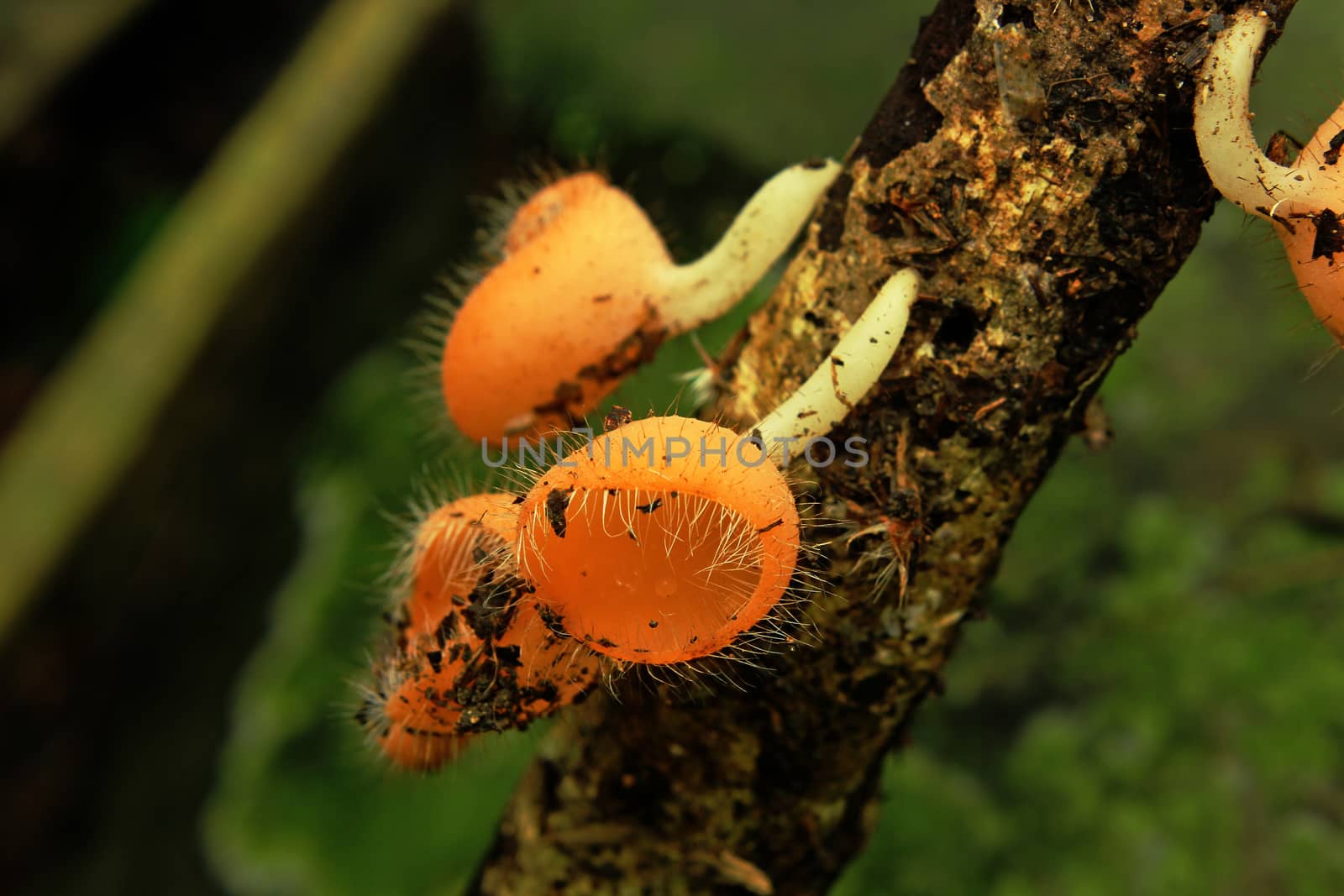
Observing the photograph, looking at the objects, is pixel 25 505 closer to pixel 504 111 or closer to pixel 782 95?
pixel 504 111

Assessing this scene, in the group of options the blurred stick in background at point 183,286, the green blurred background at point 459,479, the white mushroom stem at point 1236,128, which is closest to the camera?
the white mushroom stem at point 1236,128

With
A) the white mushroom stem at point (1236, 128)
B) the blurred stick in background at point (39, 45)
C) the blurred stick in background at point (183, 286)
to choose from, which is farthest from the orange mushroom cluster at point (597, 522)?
the blurred stick in background at point (39, 45)

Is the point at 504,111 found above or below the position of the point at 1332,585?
below

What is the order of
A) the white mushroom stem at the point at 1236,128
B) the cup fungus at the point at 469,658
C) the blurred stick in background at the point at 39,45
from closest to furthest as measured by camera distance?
the white mushroom stem at the point at 1236,128, the cup fungus at the point at 469,658, the blurred stick in background at the point at 39,45

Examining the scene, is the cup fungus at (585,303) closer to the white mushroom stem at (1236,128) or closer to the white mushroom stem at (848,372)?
the white mushroom stem at (848,372)

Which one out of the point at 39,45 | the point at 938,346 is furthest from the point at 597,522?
the point at 39,45

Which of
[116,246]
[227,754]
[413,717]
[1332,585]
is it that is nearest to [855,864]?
[1332,585]
